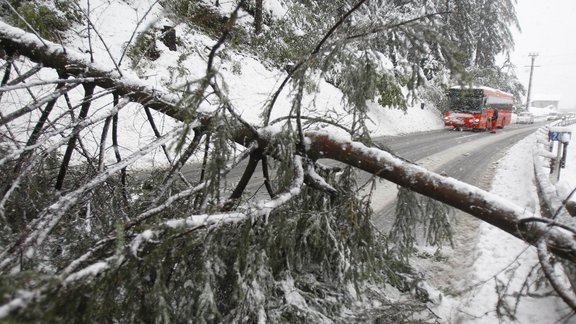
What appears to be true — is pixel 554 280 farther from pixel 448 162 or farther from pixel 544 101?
pixel 544 101

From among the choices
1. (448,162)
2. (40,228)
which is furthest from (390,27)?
(448,162)

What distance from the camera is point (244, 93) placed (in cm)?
1524

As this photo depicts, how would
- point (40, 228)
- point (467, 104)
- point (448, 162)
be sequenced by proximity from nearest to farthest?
point (40, 228)
point (448, 162)
point (467, 104)

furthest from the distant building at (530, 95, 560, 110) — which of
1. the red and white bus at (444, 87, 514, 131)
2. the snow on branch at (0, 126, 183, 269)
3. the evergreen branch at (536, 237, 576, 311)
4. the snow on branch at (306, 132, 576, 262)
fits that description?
the snow on branch at (0, 126, 183, 269)

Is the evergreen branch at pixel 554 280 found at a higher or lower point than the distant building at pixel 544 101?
lower

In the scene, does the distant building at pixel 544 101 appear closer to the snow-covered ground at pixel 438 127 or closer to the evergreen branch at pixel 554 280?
the snow-covered ground at pixel 438 127

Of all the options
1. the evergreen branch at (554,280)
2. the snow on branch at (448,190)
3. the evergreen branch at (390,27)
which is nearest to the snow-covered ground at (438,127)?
the evergreen branch at (554,280)

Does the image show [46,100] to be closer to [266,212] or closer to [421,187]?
[266,212]

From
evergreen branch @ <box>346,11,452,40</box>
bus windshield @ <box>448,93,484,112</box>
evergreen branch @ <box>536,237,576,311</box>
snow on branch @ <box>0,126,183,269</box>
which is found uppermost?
evergreen branch @ <box>346,11,452,40</box>

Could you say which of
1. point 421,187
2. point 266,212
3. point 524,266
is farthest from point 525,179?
point 266,212

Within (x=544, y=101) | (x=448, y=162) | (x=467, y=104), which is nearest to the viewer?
(x=448, y=162)

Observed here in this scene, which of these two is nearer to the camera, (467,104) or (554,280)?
(554,280)

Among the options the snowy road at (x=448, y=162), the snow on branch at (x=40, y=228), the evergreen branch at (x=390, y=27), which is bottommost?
the snowy road at (x=448, y=162)

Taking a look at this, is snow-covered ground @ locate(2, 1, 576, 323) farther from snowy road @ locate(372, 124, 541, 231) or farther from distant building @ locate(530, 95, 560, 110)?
distant building @ locate(530, 95, 560, 110)
